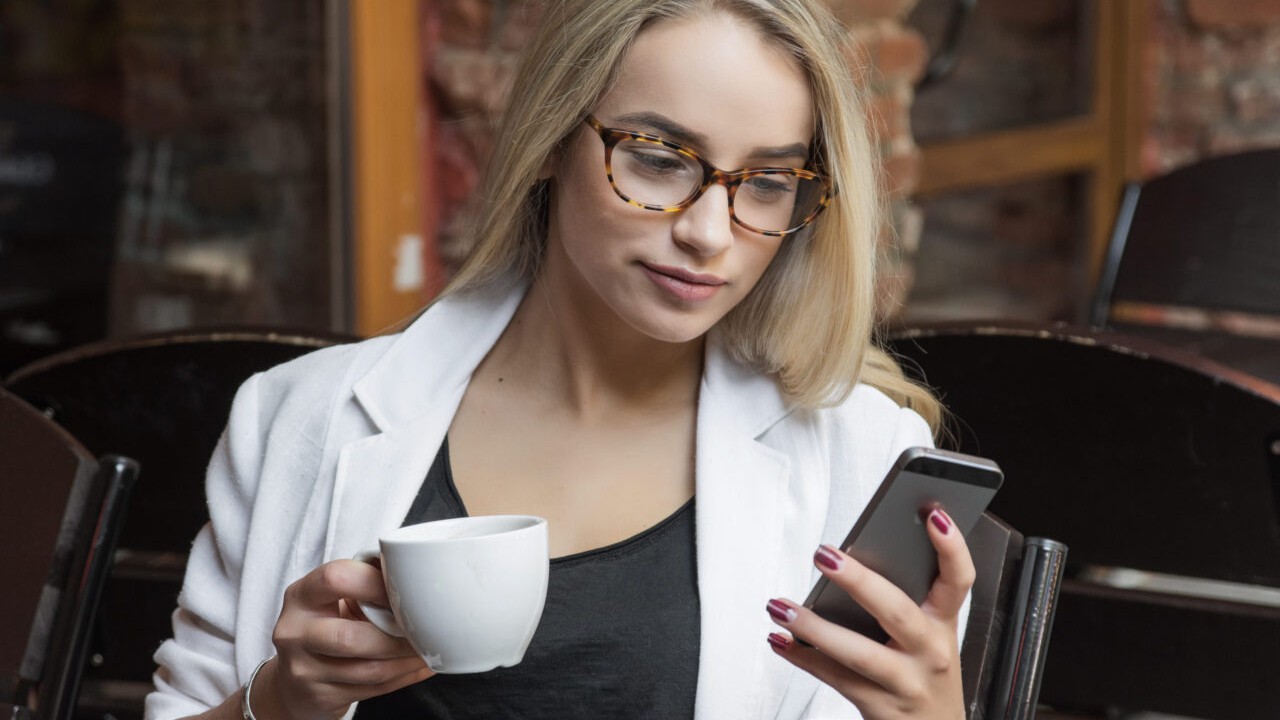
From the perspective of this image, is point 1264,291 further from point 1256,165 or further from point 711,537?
point 711,537

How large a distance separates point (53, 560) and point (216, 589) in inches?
6.6

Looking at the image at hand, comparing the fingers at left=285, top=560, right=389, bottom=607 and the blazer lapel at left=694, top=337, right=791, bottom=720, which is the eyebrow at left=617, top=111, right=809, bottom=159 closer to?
the blazer lapel at left=694, top=337, right=791, bottom=720

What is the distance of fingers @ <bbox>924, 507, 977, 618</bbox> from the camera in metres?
0.85

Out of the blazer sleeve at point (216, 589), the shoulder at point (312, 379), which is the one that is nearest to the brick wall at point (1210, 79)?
the shoulder at point (312, 379)

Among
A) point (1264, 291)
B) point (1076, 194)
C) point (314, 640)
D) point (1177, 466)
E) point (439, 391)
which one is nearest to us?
point (314, 640)

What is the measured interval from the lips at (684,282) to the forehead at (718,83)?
95 mm

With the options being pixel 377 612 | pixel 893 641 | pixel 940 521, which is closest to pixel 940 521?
pixel 940 521

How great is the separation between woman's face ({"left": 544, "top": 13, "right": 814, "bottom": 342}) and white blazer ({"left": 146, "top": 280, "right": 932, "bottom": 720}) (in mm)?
159

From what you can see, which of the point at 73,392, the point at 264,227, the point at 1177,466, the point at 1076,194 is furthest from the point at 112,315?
the point at 1076,194

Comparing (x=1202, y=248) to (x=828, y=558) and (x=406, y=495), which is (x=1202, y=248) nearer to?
(x=406, y=495)

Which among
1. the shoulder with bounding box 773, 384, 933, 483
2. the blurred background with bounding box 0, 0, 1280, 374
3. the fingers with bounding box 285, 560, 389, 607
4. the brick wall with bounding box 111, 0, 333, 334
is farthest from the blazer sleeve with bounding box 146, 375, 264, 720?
the brick wall with bounding box 111, 0, 333, 334

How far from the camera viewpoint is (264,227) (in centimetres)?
243

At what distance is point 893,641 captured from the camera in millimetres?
916

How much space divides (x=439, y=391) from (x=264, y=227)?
124 centimetres
